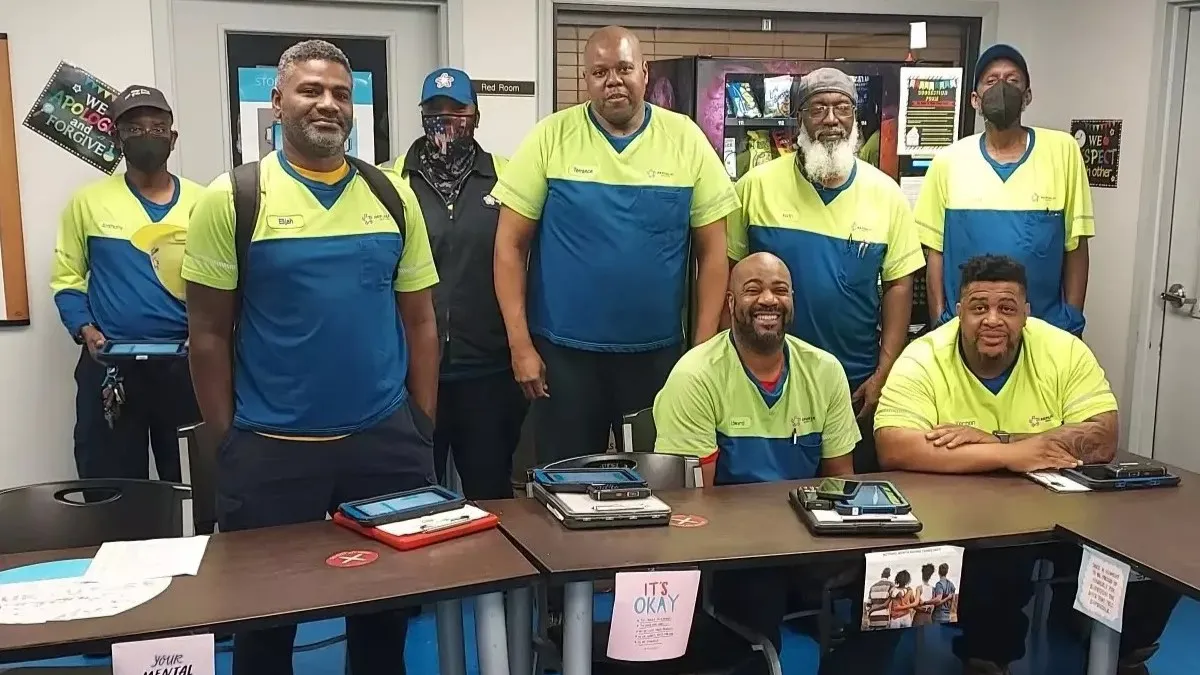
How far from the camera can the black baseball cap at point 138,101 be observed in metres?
3.58

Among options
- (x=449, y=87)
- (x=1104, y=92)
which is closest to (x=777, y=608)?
(x=449, y=87)

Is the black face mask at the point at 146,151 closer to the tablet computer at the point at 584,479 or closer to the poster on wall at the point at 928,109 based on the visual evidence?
the tablet computer at the point at 584,479

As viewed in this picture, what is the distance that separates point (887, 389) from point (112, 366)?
239cm

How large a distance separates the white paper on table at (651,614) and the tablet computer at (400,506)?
1.53ft

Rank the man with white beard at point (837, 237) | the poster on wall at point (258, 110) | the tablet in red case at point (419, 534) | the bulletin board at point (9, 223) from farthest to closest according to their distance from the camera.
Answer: the poster on wall at point (258, 110), the bulletin board at point (9, 223), the man with white beard at point (837, 237), the tablet in red case at point (419, 534)

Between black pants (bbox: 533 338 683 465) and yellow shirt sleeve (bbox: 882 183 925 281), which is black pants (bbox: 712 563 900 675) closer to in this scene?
black pants (bbox: 533 338 683 465)

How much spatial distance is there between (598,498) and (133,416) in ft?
6.39

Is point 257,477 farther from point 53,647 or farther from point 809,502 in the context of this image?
point 809,502

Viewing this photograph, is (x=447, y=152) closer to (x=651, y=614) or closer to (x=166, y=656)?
(x=651, y=614)

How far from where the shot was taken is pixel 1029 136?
372 cm

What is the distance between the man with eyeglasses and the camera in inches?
141

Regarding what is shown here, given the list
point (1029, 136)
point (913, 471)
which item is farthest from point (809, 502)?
point (1029, 136)

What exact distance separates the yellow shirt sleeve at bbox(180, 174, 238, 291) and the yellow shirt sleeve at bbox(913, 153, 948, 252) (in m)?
2.30

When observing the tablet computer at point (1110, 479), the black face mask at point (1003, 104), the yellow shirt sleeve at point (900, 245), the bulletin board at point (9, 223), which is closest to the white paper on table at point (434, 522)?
the tablet computer at point (1110, 479)
